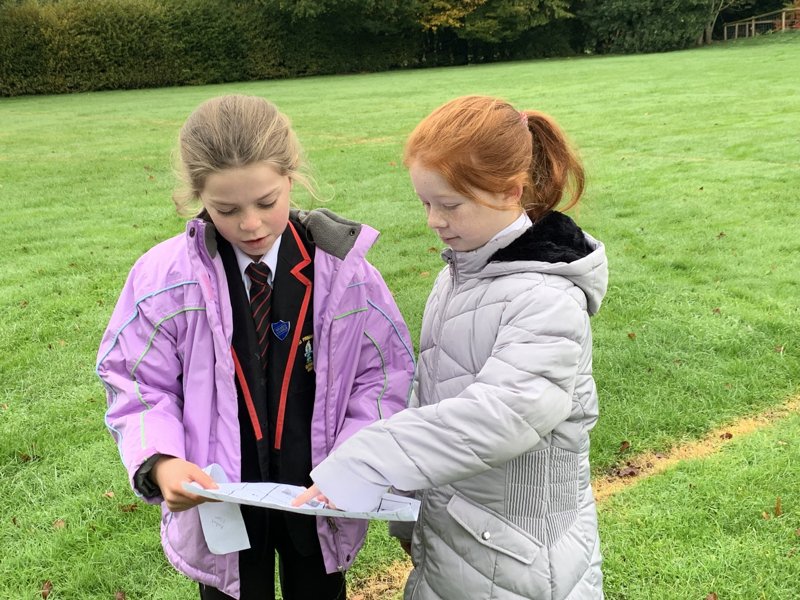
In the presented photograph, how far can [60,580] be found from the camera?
299 cm

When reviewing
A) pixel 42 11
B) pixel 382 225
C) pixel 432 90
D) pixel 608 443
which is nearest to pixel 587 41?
pixel 432 90

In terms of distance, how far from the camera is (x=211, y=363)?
1.87 meters

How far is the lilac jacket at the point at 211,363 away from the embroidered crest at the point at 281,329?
81 millimetres

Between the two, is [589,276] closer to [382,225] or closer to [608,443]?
[608,443]

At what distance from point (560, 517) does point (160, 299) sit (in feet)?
3.79

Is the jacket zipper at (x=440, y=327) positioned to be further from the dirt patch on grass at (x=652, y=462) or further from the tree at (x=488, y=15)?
the tree at (x=488, y=15)

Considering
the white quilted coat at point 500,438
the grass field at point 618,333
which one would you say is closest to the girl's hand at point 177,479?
the white quilted coat at point 500,438

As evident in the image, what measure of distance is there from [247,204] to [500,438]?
88cm

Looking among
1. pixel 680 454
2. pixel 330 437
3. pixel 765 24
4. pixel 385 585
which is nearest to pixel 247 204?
pixel 330 437

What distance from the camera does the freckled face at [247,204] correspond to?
6.01ft

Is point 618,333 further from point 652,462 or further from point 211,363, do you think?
point 211,363

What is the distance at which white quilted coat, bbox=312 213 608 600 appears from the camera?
1.53 metres

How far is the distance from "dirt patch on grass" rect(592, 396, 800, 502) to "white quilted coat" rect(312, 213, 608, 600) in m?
1.64

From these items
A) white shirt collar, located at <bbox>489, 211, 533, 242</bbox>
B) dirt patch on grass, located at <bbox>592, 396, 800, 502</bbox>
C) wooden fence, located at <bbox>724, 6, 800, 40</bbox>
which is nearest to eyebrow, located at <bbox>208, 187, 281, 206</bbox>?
white shirt collar, located at <bbox>489, 211, 533, 242</bbox>
